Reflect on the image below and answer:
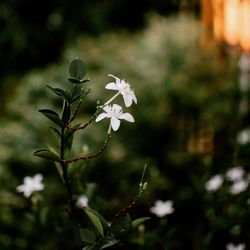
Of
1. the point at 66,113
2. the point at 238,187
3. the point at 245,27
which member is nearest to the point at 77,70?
the point at 66,113

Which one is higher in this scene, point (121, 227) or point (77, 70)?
point (77, 70)

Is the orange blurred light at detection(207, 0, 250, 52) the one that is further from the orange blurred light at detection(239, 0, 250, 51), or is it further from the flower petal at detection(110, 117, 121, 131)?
the flower petal at detection(110, 117, 121, 131)

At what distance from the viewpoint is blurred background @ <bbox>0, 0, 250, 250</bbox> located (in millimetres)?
2068

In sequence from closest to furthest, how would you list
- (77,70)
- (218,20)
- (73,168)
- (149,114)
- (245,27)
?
(77,70) → (73,168) → (149,114) → (245,27) → (218,20)

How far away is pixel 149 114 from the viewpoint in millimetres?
2596

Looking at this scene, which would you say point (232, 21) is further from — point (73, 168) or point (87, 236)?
point (87, 236)

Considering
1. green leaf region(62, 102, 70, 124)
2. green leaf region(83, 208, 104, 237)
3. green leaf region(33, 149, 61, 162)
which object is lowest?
green leaf region(83, 208, 104, 237)

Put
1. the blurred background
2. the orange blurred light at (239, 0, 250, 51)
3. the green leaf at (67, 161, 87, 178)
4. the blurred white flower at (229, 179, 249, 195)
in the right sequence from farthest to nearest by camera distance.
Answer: the orange blurred light at (239, 0, 250, 51) < the blurred background < the blurred white flower at (229, 179, 249, 195) < the green leaf at (67, 161, 87, 178)

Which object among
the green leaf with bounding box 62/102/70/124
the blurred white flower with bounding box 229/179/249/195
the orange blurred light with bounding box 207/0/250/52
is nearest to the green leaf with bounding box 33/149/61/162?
the green leaf with bounding box 62/102/70/124

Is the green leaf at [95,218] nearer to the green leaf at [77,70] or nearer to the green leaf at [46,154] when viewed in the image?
the green leaf at [46,154]

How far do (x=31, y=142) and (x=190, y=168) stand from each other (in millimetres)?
998

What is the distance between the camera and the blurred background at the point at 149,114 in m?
2.07

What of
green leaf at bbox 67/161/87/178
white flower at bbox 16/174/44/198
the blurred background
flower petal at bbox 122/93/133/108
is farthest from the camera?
the blurred background

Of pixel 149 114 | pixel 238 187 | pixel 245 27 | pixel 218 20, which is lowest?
pixel 238 187
